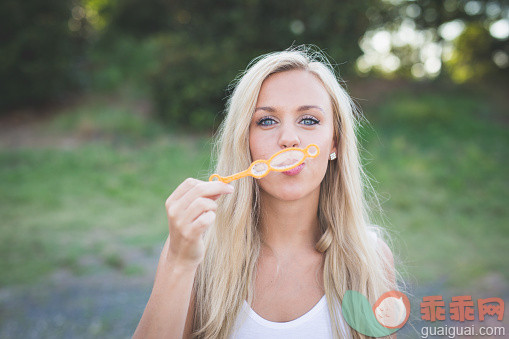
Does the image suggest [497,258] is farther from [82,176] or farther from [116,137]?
[116,137]

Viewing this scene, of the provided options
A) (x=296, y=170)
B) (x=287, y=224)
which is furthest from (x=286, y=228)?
(x=296, y=170)

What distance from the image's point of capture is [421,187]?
928 centimetres

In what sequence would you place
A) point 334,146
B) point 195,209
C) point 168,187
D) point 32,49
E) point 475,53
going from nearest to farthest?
point 195,209 → point 334,146 → point 168,187 → point 32,49 → point 475,53

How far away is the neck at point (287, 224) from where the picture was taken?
230 cm

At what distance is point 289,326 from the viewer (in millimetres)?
1995

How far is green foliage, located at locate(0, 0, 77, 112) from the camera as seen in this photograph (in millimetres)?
11953

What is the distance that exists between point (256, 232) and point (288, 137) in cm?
59

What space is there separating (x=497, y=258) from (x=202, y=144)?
23.7 ft

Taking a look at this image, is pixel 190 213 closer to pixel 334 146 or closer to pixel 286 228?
pixel 286 228

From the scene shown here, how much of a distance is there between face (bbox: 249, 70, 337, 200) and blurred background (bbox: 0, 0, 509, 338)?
267cm

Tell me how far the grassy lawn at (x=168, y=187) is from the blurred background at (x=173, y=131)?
0.04 meters

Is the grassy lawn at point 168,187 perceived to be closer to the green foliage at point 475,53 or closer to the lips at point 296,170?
the green foliage at point 475,53

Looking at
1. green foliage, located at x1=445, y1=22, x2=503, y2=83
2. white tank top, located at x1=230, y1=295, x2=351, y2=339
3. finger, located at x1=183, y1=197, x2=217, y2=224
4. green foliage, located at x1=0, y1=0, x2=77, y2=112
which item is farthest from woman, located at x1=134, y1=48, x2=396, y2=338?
green foliage, located at x1=445, y1=22, x2=503, y2=83

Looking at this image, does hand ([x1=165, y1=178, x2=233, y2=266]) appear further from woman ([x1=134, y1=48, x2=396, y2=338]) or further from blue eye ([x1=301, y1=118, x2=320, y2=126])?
blue eye ([x1=301, y1=118, x2=320, y2=126])
